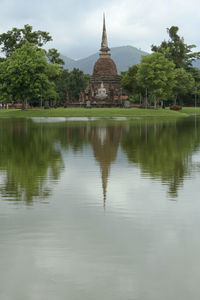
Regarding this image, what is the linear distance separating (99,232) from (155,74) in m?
92.4

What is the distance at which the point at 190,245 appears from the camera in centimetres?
861

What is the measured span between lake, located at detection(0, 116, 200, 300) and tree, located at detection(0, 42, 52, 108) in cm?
7019

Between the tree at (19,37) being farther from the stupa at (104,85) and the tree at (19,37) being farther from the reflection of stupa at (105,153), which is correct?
the reflection of stupa at (105,153)

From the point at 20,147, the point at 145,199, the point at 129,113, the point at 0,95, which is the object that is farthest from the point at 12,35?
the point at 145,199

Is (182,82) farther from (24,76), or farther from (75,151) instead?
(75,151)

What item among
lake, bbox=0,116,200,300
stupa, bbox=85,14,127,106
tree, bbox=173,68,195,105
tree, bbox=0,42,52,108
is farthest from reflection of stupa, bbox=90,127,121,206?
tree, bbox=173,68,195,105

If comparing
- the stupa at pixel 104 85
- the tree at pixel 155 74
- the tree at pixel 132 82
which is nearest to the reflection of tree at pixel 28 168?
the tree at pixel 155 74

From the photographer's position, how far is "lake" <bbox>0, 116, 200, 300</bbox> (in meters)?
6.88

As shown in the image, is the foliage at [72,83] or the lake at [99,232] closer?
the lake at [99,232]

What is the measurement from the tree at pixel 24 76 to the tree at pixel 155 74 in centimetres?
2055

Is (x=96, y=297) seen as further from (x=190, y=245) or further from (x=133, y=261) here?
(x=190, y=245)

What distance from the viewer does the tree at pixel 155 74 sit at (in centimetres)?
9806

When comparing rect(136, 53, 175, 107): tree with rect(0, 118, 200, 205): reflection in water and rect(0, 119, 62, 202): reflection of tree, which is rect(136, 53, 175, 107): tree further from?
rect(0, 119, 62, 202): reflection of tree

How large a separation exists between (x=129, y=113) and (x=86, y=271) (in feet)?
256
